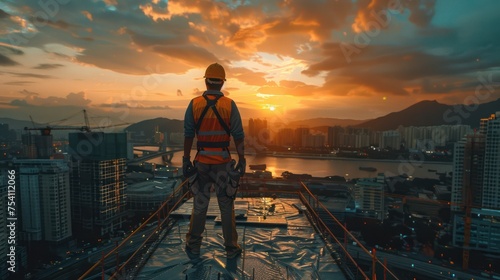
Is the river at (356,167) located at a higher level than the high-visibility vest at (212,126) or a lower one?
lower

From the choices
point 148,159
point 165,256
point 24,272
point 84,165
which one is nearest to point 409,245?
point 165,256

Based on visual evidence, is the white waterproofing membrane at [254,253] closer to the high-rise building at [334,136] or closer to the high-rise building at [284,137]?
the high-rise building at [284,137]

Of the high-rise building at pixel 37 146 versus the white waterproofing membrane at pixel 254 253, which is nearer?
the white waterproofing membrane at pixel 254 253

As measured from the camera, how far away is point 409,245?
1498 centimetres

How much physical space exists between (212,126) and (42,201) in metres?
16.9

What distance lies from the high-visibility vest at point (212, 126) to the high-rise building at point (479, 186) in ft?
46.8

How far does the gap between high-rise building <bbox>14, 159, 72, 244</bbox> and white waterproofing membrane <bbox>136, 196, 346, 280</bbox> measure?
14.5 metres

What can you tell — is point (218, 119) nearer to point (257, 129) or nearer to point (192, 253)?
point (192, 253)

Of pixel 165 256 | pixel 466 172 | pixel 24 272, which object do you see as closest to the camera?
pixel 165 256

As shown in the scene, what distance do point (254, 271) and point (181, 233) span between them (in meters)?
1.33

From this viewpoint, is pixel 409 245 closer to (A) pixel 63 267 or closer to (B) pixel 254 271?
(B) pixel 254 271

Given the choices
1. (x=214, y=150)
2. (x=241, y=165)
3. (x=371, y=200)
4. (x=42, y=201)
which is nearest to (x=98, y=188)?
(x=42, y=201)

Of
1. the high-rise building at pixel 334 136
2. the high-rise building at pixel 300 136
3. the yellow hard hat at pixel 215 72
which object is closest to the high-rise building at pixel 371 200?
the yellow hard hat at pixel 215 72

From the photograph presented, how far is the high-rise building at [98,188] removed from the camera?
58.6ft
